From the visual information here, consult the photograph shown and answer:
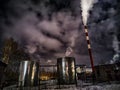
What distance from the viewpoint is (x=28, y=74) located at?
283 inches

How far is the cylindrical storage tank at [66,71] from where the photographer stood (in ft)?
24.2

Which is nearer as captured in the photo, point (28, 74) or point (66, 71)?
point (28, 74)

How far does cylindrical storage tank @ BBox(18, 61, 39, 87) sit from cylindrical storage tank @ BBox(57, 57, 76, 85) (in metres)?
1.71

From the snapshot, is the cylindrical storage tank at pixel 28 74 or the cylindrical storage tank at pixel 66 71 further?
the cylindrical storage tank at pixel 66 71

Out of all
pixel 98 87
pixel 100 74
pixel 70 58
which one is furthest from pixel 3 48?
pixel 98 87

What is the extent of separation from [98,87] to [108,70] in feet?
48.1

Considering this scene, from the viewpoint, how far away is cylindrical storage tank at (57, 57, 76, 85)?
737 centimetres

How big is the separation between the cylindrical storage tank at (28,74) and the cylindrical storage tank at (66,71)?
171 centimetres

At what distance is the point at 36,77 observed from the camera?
24.6ft

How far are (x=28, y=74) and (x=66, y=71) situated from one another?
8.64 feet

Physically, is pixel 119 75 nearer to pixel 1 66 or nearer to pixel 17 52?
pixel 1 66

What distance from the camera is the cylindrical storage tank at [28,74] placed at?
7.00m

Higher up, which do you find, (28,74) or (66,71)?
(66,71)

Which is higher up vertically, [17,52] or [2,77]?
[17,52]
